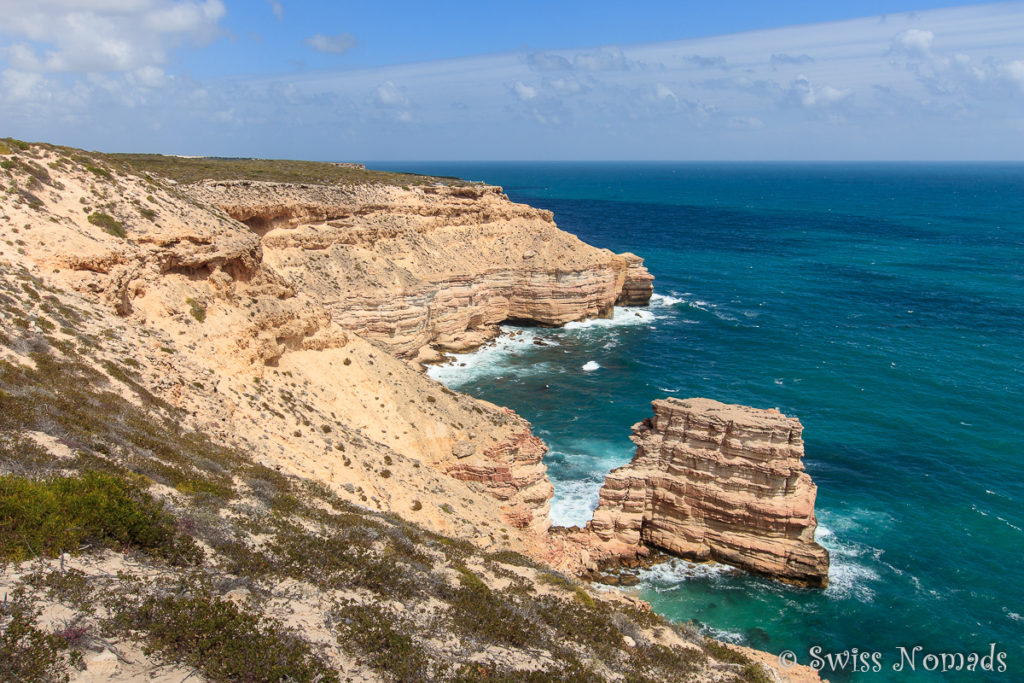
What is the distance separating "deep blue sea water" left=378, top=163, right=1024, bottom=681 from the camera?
100ft

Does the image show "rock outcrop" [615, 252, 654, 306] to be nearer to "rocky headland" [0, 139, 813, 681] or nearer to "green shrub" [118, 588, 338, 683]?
"rocky headland" [0, 139, 813, 681]

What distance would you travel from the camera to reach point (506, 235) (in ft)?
244

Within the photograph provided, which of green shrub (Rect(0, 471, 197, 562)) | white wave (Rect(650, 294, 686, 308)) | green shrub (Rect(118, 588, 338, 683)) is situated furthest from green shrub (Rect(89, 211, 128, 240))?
white wave (Rect(650, 294, 686, 308))

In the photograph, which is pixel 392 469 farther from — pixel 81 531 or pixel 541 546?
pixel 81 531

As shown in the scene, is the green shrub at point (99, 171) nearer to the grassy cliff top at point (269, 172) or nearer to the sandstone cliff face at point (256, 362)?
the sandstone cliff face at point (256, 362)

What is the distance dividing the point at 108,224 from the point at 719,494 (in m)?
29.4

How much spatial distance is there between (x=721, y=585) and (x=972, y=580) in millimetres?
12488

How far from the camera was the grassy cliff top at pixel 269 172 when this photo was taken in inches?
2319

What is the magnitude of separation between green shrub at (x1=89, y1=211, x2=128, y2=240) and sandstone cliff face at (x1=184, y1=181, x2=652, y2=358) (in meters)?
22.8

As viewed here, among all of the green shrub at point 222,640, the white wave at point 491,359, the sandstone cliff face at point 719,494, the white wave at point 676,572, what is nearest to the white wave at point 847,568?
the sandstone cliff face at point 719,494

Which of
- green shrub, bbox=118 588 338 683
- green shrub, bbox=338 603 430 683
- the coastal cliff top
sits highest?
the coastal cliff top

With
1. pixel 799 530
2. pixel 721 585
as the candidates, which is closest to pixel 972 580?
pixel 799 530

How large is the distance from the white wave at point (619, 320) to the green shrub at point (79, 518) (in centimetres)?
6244

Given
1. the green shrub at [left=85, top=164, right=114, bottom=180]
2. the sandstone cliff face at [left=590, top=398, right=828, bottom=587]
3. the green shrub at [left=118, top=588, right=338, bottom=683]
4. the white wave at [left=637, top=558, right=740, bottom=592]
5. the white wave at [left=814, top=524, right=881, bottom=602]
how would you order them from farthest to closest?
the white wave at [left=637, top=558, right=740, bottom=592], the sandstone cliff face at [left=590, top=398, right=828, bottom=587], the white wave at [left=814, top=524, right=881, bottom=602], the green shrub at [left=85, top=164, right=114, bottom=180], the green shrub at [left=118, top=588, right=338, bottom=683]
